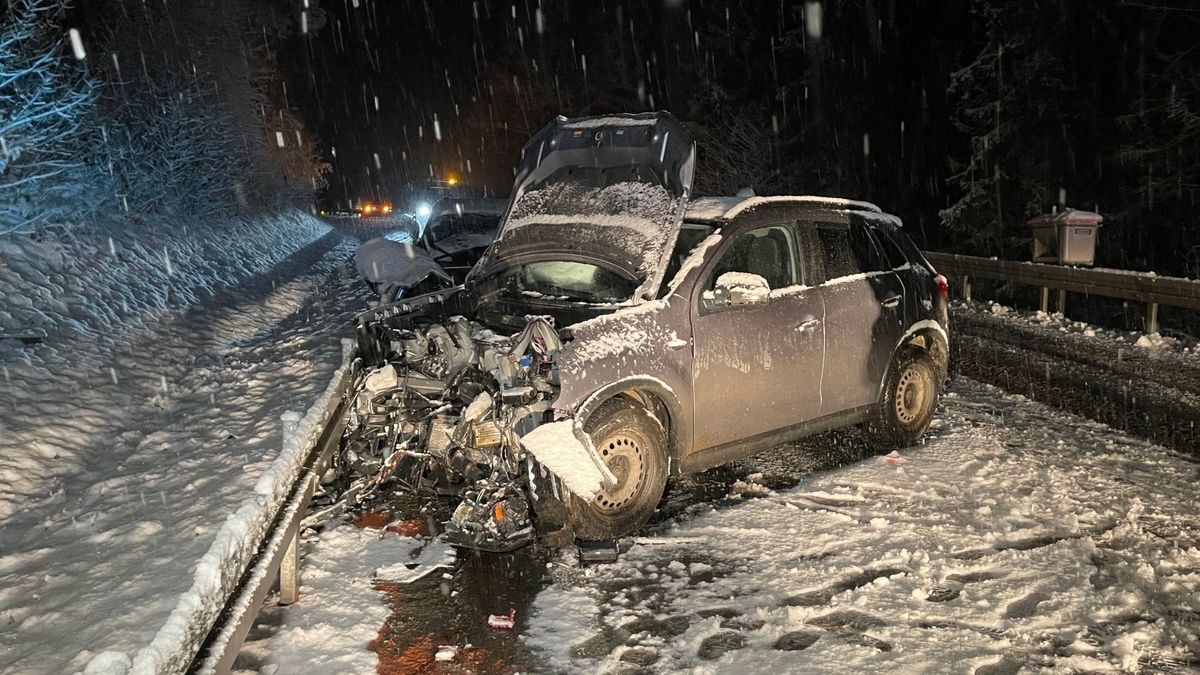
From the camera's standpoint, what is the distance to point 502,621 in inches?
168

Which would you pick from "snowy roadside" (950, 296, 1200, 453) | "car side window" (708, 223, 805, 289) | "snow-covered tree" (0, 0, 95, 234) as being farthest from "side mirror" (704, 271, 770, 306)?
"snow-covered tree" (0, 0, 95, 234)

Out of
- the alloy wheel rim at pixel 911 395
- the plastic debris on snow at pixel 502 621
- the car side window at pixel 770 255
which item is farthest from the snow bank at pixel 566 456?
the alloy wheel rim at pixel 911 395

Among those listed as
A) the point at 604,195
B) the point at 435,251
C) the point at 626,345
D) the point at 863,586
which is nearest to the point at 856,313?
the point at 604,195

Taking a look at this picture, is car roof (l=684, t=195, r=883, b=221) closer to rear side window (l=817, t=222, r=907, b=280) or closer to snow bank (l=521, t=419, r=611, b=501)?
rear side window (l=817, t=222, r=907, b=280)

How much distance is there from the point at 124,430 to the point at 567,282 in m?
4.67

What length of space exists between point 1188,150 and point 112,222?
71.8 ft

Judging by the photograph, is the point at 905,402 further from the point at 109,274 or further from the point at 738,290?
the point at 109,274

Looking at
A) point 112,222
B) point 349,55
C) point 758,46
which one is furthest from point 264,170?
point 349,55

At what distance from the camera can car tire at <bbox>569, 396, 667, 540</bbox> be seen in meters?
5.02

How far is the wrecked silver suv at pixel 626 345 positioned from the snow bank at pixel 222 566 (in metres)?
0.85

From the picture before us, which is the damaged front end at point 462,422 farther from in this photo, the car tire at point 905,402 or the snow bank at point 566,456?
the car tire at point 905,402

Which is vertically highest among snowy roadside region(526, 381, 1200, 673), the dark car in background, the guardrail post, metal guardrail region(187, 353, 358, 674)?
the dark car in background

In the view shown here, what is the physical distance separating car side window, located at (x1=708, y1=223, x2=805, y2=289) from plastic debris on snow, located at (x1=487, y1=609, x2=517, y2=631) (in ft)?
8.72

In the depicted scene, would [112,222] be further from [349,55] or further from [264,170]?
[349,55]
